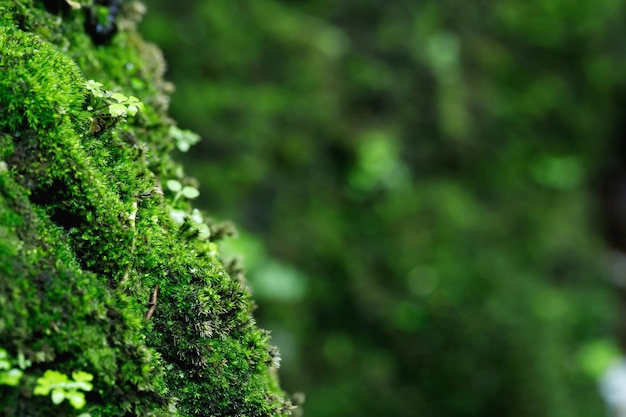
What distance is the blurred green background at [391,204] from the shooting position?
557 centimetres

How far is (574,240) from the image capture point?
750 cm

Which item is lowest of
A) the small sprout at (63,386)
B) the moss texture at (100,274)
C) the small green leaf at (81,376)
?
the small sprout at (63,386)

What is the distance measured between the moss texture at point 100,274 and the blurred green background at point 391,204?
290 centimetres

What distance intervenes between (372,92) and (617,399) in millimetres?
4732

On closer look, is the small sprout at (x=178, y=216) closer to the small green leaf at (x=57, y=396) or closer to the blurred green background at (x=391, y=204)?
the small green leaf at (x=57, y=396)

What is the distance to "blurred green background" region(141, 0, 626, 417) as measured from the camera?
5.57 meters

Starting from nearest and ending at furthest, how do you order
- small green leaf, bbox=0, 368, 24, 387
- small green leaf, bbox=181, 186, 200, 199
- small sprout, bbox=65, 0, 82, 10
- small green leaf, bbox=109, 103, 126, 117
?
small green leaf, bbox=0, 368, 24, 387 < small green leaf, bbox=109, 103, 126, 117 < small green leaf, bbox=181, 186, 200, 199 < small sprout, bbox=65, 0, 82, 10

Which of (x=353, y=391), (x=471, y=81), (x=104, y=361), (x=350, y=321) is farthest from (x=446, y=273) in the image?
(x=104, y=361)

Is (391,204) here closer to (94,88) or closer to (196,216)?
(196,216)

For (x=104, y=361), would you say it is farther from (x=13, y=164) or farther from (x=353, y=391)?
(x=353, y=391)

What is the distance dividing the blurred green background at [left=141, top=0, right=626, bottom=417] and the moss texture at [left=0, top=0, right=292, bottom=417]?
290 cm

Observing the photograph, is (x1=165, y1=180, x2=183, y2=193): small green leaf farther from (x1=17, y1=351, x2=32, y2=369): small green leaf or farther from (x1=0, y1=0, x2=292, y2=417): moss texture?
(x1=17, y1=351, x2=32, y2=369): small green leaf

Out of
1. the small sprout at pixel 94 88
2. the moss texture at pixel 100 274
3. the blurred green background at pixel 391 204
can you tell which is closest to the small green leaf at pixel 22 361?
the moss texture at pixel 100 274

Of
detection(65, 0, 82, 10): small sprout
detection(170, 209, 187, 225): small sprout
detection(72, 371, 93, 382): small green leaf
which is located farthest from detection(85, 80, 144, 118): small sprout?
detection(72, 371, 93, 382): small green leaf
